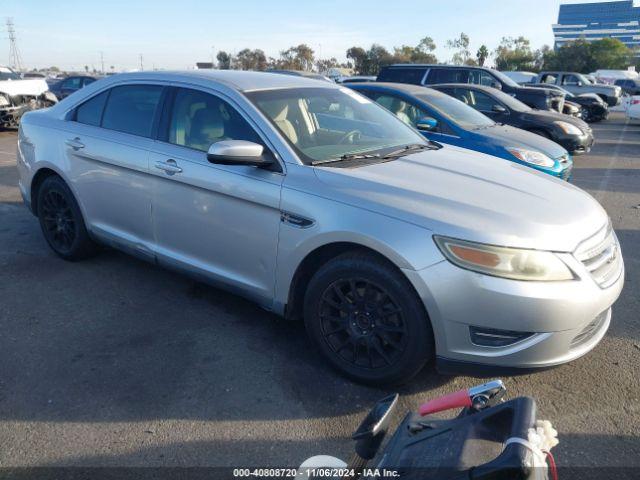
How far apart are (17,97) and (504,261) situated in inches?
587

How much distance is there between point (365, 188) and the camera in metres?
2.94

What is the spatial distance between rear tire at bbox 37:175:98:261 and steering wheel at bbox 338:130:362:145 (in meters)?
2.36

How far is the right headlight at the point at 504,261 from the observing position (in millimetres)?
2525

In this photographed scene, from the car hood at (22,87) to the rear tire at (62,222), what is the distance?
10849mm

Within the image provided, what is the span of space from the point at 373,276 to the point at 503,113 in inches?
330

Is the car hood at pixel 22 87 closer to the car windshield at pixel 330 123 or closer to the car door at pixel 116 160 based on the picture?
the car door at pixel 116 160

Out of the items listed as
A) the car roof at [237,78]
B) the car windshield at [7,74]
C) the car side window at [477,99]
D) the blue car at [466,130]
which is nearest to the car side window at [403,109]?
the blue car at [466,130]

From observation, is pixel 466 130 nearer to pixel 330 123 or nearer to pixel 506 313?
pixel 330 123

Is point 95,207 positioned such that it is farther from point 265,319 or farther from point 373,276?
point 373,276

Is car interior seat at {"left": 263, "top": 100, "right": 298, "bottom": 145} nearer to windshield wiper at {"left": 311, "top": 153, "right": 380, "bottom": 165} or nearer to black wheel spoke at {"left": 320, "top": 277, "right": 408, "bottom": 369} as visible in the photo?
windshield wiper at {"left": 311, "top": 153, "right": 380, "bottom": 165}

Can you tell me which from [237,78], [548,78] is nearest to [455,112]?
[237,78]

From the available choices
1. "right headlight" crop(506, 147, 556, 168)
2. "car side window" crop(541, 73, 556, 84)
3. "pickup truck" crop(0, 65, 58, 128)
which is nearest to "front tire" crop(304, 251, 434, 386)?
"right headlight" crop(506, 147, 556, 168)

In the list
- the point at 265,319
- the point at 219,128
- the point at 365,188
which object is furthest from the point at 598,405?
the point at 219,128

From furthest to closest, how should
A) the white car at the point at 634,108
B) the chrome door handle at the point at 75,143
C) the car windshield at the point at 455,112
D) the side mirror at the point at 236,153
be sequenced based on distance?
the white car at the point at 634,108 → the car windshield at the point at 455,112 → the chrome door handle at the point at 75,143 → the side mirror at the point at 236,153
